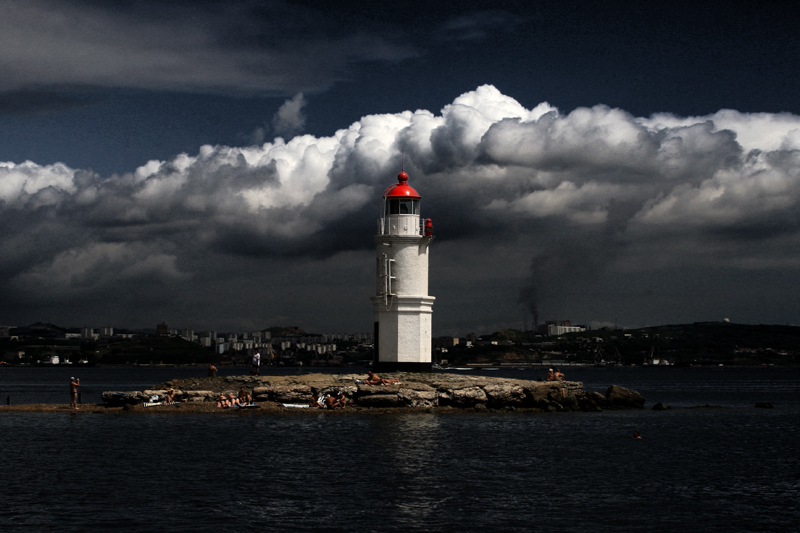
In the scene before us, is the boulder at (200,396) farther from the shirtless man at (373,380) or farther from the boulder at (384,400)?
the boulder at (384,400)

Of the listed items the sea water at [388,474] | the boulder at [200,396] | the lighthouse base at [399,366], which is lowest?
the sea water at [388,474]

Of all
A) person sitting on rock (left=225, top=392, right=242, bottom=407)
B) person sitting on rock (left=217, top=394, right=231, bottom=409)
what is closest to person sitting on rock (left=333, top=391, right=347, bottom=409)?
person sitting on rock (left=225, top=392, right=242, bottom=407)

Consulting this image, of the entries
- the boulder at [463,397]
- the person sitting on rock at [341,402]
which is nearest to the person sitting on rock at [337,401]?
the person sitting on rock at [341,402]

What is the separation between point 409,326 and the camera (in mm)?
40094

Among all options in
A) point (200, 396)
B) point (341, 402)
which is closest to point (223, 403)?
point (200, 396)

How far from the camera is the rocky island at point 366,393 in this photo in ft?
124

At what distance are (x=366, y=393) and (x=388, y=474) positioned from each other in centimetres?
1439

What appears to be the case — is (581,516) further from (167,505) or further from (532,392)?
(532,392)

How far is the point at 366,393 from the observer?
37.8m

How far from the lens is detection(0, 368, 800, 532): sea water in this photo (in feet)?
59.9

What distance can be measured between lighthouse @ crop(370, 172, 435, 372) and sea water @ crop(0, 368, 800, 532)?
415 centimetres

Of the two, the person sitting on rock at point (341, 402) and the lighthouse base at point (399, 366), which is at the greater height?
the lighthouse base at point (399, 366)

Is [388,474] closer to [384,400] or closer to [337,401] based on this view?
[384,400]

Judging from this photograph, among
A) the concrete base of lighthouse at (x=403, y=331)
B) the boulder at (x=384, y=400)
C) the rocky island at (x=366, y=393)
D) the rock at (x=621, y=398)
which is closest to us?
the boulder at (x=384, y=400)
